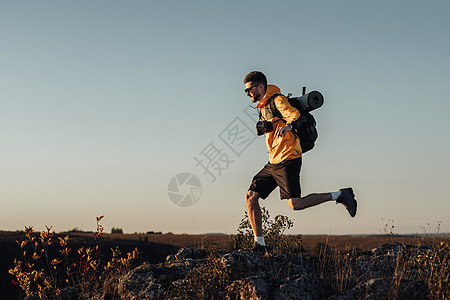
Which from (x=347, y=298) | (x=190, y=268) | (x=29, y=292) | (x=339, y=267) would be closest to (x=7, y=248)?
(x=29, y=292)

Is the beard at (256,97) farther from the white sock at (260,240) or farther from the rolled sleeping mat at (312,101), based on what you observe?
the white sock at (260,240)

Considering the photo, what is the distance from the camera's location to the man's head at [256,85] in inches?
297

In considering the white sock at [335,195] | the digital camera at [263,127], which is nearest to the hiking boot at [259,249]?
the white sock at [335,195]

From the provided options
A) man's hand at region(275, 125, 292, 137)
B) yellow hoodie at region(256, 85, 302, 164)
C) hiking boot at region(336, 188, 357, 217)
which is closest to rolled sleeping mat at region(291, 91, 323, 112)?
yellow hoodie at region(256, 85, 302, 164)

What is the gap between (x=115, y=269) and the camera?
26.4 feet

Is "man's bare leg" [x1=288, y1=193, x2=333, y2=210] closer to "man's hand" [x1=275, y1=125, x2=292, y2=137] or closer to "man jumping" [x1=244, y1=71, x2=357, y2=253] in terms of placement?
"man jumping" [x1=244, y1=71, x2=357, y2=253]

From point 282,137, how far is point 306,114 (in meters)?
0.63

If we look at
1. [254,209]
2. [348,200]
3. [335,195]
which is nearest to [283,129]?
[254,209]

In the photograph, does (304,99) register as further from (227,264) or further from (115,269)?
(115,269)

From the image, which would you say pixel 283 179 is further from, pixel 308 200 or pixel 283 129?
pixel 283 129

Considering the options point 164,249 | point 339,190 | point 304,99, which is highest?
point 304,99

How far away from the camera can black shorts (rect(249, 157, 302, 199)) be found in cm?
716

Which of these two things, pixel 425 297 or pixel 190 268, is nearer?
pixel 425 297

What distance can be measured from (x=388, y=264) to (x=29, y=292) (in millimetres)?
6183
